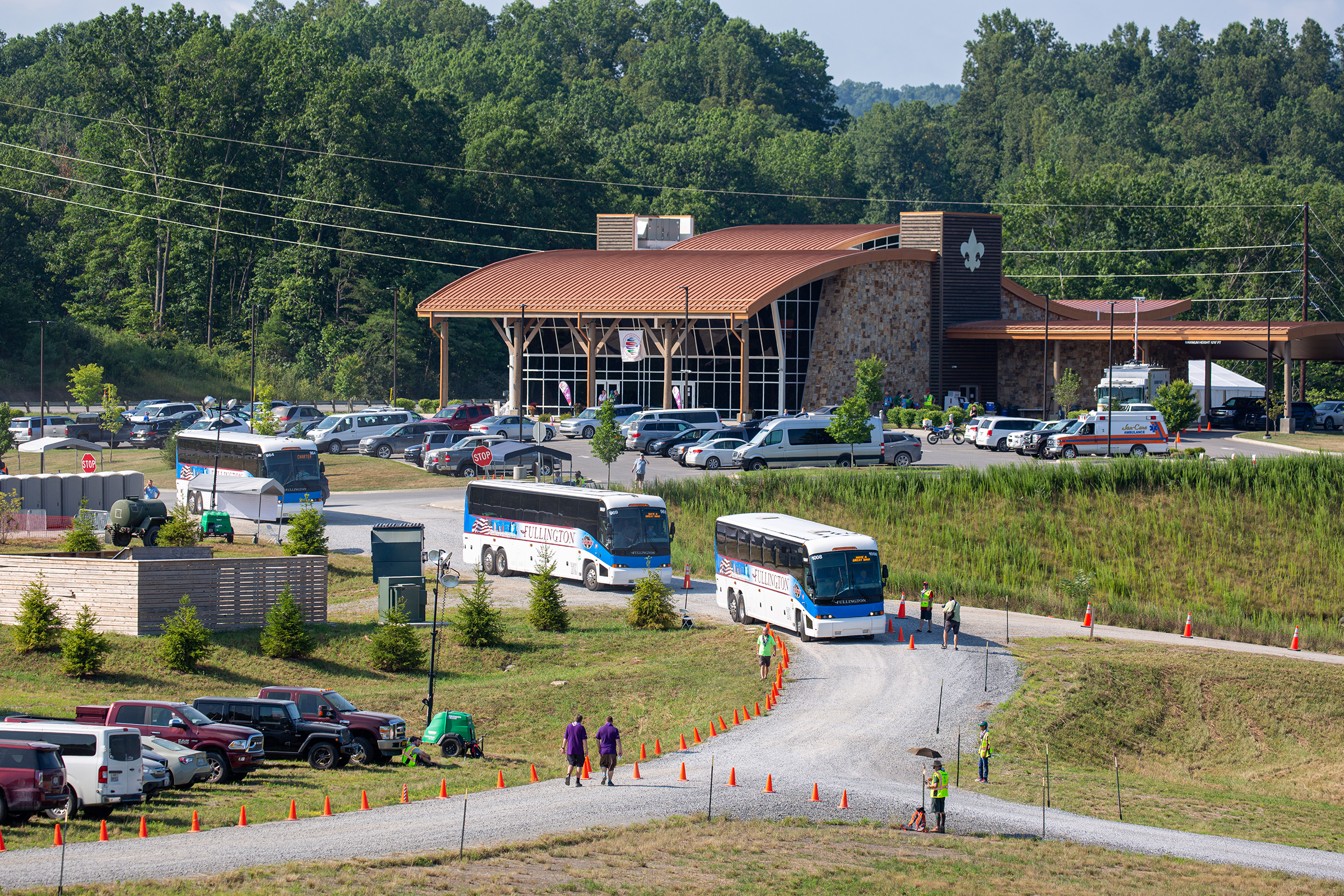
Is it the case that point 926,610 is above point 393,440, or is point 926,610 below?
below

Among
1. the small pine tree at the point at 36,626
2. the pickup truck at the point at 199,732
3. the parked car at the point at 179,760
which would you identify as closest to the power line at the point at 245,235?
the small pine tree at the point at 36,626

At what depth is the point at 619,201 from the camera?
406ft

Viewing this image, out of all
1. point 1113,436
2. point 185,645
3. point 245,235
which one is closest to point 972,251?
point 1113,436

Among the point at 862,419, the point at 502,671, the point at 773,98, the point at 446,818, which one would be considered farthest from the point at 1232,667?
the point at 773,98

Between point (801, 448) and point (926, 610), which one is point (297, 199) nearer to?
point (801, 448)

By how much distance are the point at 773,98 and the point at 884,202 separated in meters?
28.3

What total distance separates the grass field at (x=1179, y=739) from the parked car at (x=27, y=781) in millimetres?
13106

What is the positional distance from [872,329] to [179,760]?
62.5 m

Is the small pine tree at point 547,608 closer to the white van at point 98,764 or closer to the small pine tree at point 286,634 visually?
the small pine tree at point 286,634

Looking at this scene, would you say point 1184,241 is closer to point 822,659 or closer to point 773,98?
point 773,98

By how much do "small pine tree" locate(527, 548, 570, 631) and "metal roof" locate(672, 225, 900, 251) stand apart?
5415 centimetres

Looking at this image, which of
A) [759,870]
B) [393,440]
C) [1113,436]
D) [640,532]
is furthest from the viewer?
[393,440]

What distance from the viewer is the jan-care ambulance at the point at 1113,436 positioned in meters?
57.0

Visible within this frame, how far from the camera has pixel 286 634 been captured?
1177 inches
